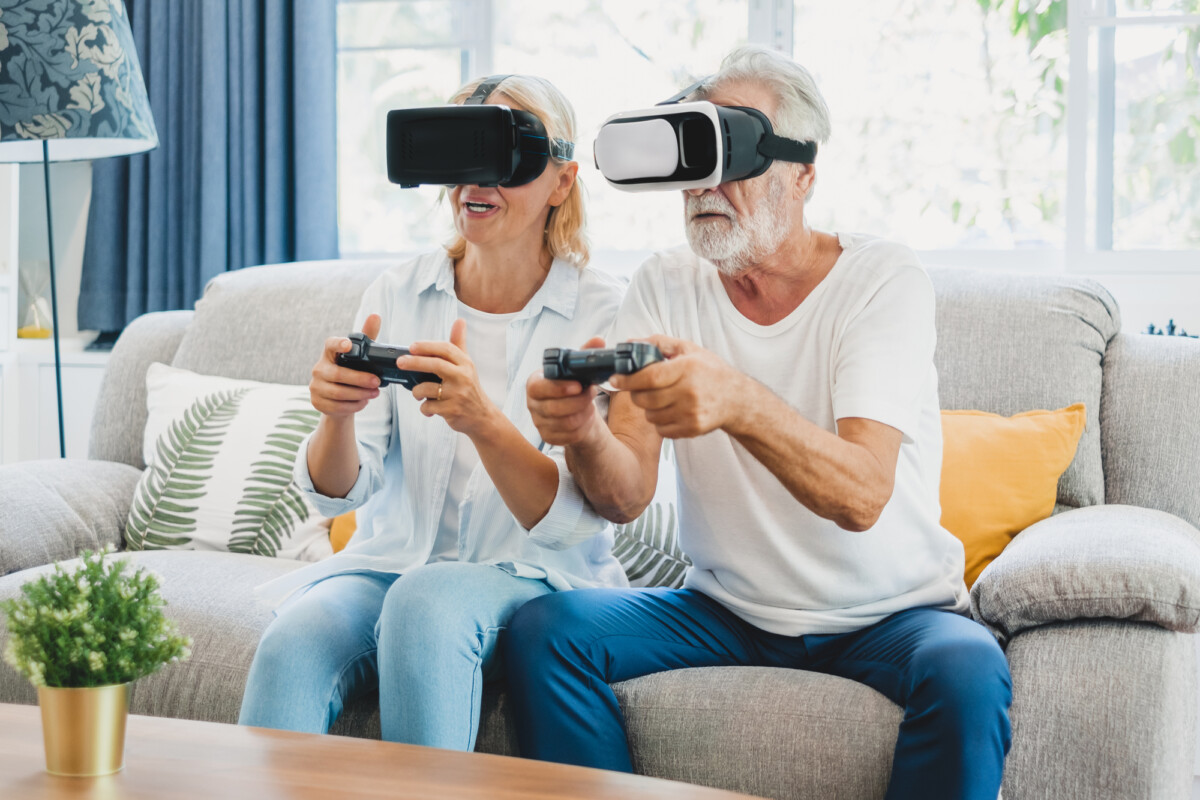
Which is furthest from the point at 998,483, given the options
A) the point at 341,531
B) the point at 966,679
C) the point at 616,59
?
the point at 616,59

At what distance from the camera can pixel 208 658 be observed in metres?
1.43

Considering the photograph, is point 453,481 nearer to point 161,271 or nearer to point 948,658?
point 948,658

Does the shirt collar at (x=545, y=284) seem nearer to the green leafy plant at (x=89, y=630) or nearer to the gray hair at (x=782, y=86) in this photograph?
the gray hair at (x=782, y=86)

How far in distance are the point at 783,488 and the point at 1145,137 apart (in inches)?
66.3

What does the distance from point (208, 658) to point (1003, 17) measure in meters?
2.21

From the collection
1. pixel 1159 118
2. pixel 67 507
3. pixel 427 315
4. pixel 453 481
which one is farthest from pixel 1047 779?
pixel 1159 118

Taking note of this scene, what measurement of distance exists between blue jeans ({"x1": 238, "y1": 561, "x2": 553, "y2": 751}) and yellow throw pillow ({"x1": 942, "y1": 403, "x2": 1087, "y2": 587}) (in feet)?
2.17

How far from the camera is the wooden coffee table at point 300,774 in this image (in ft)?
2.73

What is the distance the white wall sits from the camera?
10.5ft

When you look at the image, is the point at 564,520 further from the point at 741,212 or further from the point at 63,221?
the point at 63,221

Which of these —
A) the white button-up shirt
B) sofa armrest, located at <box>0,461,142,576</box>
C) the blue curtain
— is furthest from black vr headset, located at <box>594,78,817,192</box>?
the blue curtain

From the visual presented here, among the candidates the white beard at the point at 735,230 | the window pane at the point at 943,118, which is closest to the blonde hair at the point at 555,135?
the white beard at the point at 735,230

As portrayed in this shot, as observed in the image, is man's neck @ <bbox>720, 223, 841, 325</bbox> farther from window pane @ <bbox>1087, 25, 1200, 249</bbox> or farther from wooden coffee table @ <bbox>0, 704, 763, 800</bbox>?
window pane @ <bbox>1087, 25, 1200, 249</bbox>

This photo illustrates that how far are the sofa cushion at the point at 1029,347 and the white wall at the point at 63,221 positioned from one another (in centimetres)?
248
